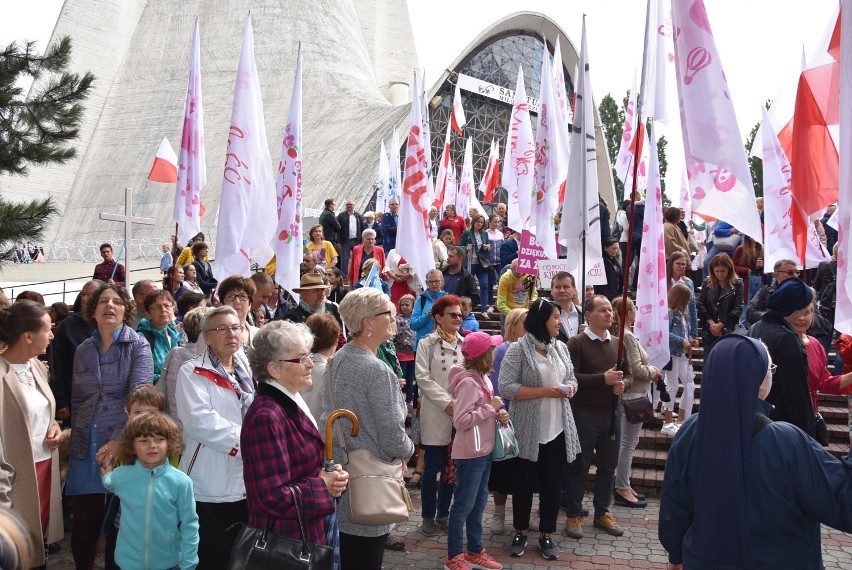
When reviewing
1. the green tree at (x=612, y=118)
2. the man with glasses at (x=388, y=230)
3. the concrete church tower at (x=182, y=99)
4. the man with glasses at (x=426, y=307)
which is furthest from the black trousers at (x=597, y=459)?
the green tree at (x=612, y=118)

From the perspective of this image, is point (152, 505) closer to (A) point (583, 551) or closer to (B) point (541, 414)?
(B) point (541, 414)

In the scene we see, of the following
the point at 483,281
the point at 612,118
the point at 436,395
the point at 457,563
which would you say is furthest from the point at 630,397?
the point at 612,118

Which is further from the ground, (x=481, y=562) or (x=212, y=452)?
(x=212, y=452)

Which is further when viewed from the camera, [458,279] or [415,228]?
[458,279]

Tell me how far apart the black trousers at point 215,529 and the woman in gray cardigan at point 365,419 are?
0.57 meters

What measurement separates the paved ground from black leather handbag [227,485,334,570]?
245cm

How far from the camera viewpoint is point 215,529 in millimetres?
3861

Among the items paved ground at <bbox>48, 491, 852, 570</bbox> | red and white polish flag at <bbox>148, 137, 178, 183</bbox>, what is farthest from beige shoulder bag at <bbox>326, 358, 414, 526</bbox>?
red and white polish flag at <bbox>148, 137, 178, 183</bbox>

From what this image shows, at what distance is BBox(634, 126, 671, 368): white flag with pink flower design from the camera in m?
6.32

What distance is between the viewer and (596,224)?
284 inches

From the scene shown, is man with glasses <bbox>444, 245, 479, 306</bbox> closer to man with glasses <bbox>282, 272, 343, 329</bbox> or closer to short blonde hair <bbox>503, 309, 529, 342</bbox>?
man with glasses <bbox>282, 272, 343, 329</bbox>

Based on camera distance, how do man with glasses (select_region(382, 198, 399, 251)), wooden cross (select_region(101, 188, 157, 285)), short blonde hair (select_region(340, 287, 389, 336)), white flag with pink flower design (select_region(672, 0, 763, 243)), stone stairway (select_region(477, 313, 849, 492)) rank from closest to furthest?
1. short blonde hair (select_region(340, 287, 389, 336))
2. white flag with pink flower design (select_region(672, 0, 763, 243))
3. stone stairway (select_region(477, 313, 849, 492))
4. wooden cross (select_region(101, 188, 157, 285))
5. man with glasses (select_region(382, 198, 399, 251))

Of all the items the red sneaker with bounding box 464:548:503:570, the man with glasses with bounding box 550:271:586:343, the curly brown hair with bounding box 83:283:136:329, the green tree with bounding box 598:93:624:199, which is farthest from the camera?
the green tree with bounding box 598:93:624:199

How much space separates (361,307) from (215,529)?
1340 mm
